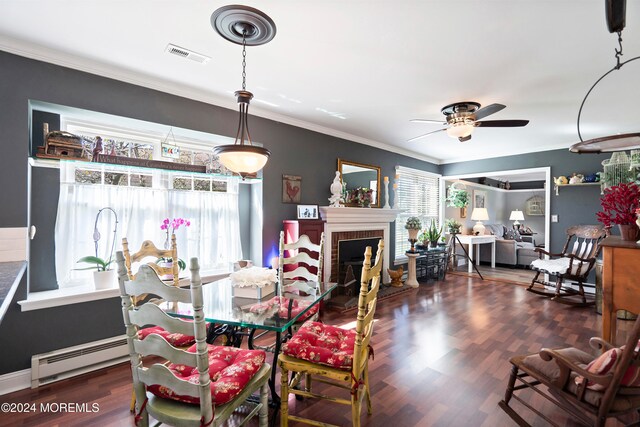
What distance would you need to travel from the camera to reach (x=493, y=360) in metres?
2.59

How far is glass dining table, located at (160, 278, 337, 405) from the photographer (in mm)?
1575

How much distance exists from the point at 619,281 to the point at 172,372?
2.72m

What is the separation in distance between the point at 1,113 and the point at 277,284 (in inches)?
95.0

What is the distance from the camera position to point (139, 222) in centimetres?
297

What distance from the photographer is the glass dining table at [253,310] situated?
5.17ft

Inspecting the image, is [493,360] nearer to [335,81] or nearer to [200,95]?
[335,81]

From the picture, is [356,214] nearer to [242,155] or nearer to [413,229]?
[413,229]

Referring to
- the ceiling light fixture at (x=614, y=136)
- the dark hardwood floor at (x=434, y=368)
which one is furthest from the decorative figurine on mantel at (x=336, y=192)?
the ceiling light fixture at (x=614, y=136)

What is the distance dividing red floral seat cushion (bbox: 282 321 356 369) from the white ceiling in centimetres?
204

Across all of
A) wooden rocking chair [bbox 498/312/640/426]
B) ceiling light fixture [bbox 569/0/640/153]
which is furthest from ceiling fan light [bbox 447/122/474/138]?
wooden rocking chair [bbox 498/312/640/426]

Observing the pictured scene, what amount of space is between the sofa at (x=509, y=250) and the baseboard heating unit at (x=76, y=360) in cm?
783

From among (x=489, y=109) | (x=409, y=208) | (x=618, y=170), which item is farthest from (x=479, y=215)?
(x=489, y=109)

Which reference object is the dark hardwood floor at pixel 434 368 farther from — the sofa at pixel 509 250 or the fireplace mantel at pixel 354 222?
the sofa at pixel 509 250

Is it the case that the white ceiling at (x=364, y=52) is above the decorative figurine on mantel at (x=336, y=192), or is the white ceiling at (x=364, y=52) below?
above
